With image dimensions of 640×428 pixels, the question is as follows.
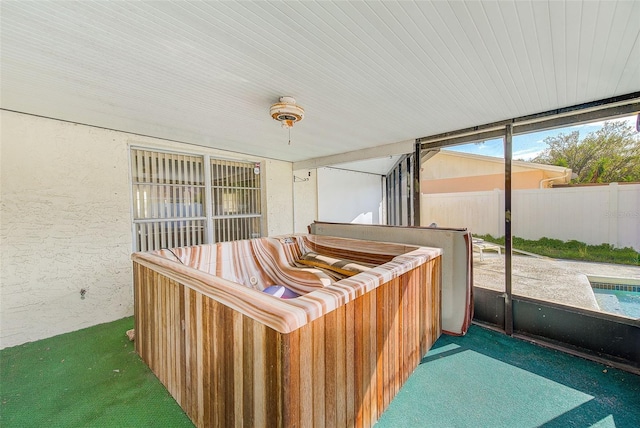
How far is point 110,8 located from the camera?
1.10 meters

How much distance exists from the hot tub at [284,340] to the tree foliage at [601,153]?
5.81ft

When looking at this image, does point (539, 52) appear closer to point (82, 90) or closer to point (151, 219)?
point (82, 90)

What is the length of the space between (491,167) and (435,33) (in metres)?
2.14

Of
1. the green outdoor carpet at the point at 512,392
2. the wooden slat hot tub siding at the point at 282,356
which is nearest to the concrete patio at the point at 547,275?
the green outdoor carpet at the point at 512,392

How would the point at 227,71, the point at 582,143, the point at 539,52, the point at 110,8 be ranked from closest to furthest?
the point at 110,8 → the point at 539,52 → the point at 227,71 → the point at 582,143

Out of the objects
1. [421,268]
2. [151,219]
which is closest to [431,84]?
[421,268]

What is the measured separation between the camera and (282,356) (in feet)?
2.86

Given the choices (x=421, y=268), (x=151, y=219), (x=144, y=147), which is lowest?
(x=421, y=268)

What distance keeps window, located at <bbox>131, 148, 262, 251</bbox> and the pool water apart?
4.48 metres

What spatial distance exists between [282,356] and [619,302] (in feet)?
10.6

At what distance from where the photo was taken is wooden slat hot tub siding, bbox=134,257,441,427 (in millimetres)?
925

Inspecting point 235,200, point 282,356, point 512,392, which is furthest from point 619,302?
point 235,200

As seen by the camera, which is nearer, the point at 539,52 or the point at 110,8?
the point at 110,8

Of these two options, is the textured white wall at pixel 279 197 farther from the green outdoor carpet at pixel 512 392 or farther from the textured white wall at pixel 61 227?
the green outdoor carpet at pixel 512 392
